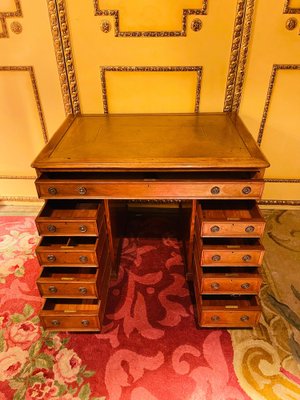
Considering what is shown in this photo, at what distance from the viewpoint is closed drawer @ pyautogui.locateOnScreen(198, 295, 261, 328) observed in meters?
1.58

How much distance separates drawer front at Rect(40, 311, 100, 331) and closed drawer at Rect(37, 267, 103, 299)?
0.11 metres

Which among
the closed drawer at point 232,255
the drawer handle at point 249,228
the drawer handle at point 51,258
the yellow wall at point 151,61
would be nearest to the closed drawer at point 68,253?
the drawer handle at point 51,258

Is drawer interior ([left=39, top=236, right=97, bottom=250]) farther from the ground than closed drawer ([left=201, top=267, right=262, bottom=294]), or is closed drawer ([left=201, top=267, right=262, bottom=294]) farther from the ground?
drawer interior ([left=39, top=236, right=97, bottom=250])

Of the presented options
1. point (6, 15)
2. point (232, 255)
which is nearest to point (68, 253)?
point (232, 255)

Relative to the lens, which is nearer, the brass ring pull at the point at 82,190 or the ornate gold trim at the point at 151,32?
the brass ring pull at the point at 82,190

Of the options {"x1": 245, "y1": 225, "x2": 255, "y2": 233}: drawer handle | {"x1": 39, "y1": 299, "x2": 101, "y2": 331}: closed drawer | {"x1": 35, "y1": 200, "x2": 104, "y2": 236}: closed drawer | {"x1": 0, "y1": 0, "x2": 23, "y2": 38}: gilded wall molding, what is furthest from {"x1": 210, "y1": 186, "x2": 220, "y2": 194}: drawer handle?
{"x1": 0, "y1": 0, "x2": 23, "y2": 38}: gilded wall molding

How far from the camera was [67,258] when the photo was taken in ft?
5.04

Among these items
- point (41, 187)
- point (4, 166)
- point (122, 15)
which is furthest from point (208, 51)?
point (4, 166)

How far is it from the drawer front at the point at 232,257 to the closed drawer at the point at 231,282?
6cm

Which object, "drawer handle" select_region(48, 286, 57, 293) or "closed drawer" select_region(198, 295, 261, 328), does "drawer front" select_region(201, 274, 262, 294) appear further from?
"drawer handle" select_region(48, 286, 57, 293)

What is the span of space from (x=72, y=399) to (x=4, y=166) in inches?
72.6

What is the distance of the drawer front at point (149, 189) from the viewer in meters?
1.47

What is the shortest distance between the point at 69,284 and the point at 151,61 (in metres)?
1.42

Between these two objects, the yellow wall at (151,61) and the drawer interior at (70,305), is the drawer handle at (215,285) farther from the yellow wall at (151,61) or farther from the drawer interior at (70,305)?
the yellow wall at (151,61)
